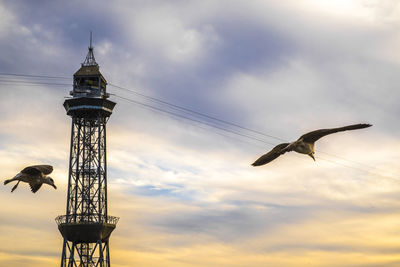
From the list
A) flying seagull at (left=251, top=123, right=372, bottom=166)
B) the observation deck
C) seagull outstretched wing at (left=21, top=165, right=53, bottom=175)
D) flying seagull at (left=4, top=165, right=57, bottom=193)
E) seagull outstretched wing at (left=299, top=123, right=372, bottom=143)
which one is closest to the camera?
seagull outstretched wing at (left=299, top=123, right=372, bottom=143)

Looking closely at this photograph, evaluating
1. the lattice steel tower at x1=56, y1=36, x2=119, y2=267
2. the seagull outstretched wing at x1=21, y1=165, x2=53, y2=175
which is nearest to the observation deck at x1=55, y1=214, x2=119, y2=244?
the lattice steel tower at x1=56, y1=36, x2=119, y2=267

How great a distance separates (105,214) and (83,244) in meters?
5.67

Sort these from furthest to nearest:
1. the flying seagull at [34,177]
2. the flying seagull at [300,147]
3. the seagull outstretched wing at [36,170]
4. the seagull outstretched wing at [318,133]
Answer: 1. the seagull outstretched wing at [36,170]
2. the flying seagull at [34,177]
3. the flying seagull at [300,147]
4. the seagull outstretched wing at [318,133]

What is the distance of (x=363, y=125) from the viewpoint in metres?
27.6

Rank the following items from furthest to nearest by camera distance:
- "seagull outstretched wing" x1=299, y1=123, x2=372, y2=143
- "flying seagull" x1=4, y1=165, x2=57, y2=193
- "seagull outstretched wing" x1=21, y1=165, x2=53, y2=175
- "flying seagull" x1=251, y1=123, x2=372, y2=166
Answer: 1. "seagull outstretched wing" x1=21, y1=165, x2=53, y2=175
2. "flying seagull" x1=4, y1=165, x2=57, y2=193
3. "flying seagull" x1=251, y1=123, x2=372, y2=166
4. "seagull outstretched wing" x1=299, y1=123, x2=372, y2=143

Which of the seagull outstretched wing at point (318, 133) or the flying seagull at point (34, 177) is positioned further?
the flying seagull at point (34, 177)

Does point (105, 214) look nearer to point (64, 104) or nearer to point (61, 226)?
point (61, 226)

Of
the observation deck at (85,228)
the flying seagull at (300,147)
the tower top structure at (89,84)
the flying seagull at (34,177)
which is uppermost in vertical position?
the tower top structure at (89,84)

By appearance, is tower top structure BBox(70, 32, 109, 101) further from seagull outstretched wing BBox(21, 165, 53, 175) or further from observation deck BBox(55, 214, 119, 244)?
seagull outstretched wing BBox(21, 165, 53, 175)

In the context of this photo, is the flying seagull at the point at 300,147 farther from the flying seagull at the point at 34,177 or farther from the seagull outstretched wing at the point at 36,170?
the seagull outstretched wing at the point at 36,170

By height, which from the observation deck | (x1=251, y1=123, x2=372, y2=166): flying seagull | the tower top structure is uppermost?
the tower top structure

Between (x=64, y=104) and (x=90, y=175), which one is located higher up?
(x=64, y=104)

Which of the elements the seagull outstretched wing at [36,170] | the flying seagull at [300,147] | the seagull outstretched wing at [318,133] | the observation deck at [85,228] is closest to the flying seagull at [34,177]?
the seagull outstretched wing at [36,170]

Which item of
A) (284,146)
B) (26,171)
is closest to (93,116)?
(26,171)
